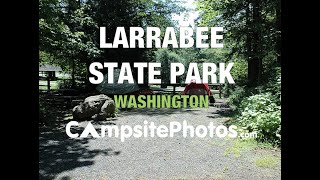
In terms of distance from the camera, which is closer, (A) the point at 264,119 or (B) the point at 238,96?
(A) the point at 264,119

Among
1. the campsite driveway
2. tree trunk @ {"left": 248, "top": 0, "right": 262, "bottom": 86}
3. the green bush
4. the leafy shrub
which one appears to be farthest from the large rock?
tree trunk @ {"left": 248, "top": 0, "right": 262, "bottom": 86}

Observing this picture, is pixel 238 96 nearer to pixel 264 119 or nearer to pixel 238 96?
pixel 238 96

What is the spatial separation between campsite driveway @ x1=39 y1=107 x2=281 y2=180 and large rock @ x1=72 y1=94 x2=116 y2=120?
186 cm

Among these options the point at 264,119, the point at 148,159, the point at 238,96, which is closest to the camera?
the point at 148,159

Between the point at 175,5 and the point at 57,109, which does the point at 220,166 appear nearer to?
the point at 57,109

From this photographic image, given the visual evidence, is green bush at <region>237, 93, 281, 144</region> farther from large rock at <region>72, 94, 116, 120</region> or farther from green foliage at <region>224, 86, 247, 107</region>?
large rock at <region>72, 94, 116, 120</region>

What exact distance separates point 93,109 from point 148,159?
511 centimetres

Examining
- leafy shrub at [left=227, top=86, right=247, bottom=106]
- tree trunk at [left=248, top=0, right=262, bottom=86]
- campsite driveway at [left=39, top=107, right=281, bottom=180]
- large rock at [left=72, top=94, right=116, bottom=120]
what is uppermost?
tree trunk at [left=248, top=0, right=262, bottom=86]

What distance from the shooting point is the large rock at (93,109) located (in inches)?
418

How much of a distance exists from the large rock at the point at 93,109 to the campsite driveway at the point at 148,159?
1.86 metres

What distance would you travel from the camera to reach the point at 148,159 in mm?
6172

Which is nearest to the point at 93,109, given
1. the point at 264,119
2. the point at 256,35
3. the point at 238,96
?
the point at 238,96

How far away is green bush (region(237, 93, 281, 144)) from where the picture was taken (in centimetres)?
686
